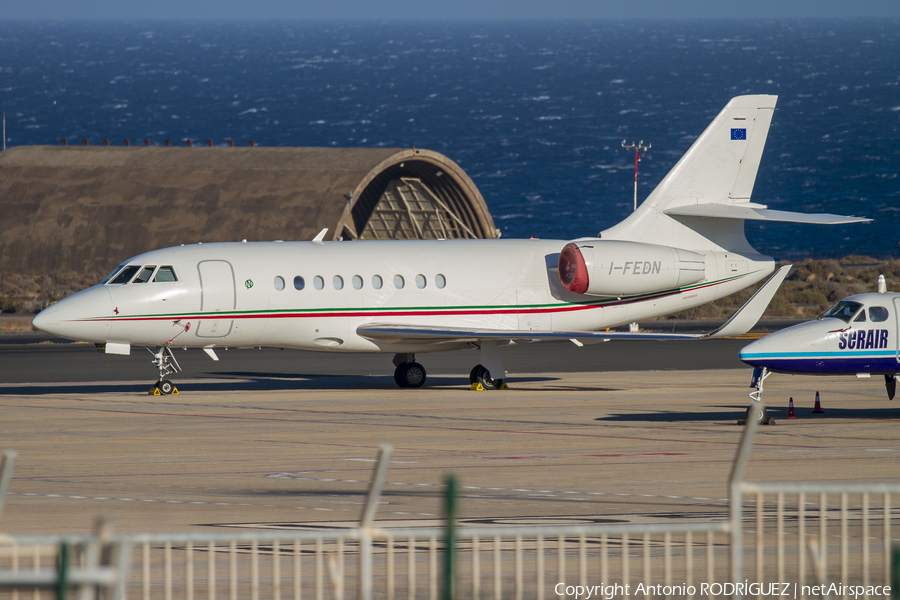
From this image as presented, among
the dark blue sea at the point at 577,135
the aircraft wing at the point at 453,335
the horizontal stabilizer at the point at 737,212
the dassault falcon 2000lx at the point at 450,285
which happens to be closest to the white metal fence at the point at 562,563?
the aircraft wing at the point at 453,335

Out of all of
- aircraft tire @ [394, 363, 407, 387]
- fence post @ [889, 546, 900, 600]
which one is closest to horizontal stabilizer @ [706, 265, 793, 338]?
aircraft tire @ [394, 363, 407, 387]

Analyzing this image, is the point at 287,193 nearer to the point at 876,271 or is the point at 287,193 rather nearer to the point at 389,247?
the point at 389,247

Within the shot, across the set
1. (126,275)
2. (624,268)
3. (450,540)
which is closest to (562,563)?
(450,540)

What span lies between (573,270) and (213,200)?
22.4m

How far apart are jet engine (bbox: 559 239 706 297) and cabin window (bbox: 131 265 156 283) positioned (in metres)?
8.25

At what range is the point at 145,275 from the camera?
2281 centimetres

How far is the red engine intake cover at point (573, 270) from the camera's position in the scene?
79.0 feet

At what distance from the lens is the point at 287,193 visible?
139 ft

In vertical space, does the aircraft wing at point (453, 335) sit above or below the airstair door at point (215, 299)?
below

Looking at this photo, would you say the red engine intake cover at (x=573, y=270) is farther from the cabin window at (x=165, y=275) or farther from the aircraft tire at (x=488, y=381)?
the cabin window at (x=165, y=275)

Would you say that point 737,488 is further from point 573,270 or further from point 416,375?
point 416,375

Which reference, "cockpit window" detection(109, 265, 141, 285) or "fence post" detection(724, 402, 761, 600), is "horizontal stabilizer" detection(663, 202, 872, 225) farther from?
"fence post" detection(724, 402, 761, 600)

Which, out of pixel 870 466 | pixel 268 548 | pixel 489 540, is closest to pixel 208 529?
pixel 268 548

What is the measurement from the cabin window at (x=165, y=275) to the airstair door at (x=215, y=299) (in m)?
0.51
